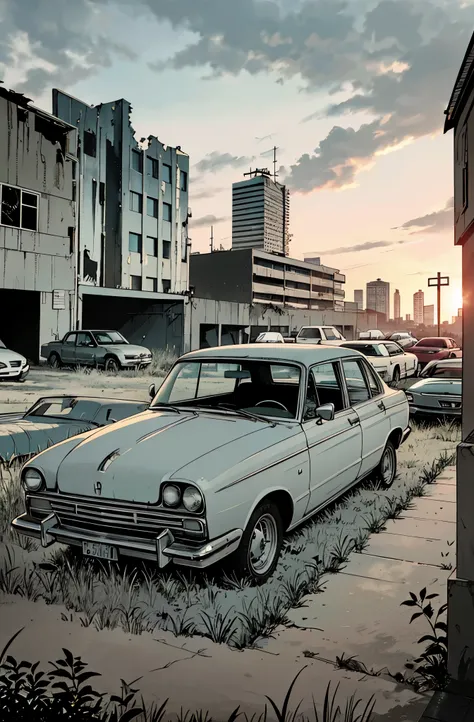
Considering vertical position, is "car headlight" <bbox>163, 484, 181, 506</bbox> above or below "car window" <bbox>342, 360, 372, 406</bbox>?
below

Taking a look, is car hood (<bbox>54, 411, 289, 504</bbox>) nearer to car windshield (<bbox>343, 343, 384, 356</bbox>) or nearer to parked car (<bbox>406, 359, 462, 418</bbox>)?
parked car (<bbox>406, 359, 462, 418</bbox>)

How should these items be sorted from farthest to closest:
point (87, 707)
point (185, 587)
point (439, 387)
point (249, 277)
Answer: point (249, 277), point (439, 387), point (185, 587), point (87, 707)

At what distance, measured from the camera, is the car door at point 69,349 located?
1440 cm

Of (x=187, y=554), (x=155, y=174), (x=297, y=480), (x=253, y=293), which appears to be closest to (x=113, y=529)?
(x=187, y=554)

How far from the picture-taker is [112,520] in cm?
350

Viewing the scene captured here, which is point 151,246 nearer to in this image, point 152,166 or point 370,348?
point 152,166

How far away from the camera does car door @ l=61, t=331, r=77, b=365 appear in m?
14.4

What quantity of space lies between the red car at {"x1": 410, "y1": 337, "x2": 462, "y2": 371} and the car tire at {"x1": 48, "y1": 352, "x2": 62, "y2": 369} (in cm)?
1416

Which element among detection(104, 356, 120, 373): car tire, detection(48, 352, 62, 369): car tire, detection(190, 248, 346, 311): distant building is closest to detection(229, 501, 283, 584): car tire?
detection(48, 352, 62, 369): car tire

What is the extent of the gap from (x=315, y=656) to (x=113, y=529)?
141cm

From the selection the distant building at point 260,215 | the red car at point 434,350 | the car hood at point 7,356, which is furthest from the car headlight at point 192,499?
the distant building at point 260,215

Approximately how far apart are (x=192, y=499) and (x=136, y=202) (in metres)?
A: 31.8

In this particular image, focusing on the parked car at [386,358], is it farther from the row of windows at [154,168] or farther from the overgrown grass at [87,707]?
the row of windows at [154,168]

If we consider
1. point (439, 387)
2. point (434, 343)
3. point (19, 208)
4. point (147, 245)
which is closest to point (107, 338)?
point (19, 208)
